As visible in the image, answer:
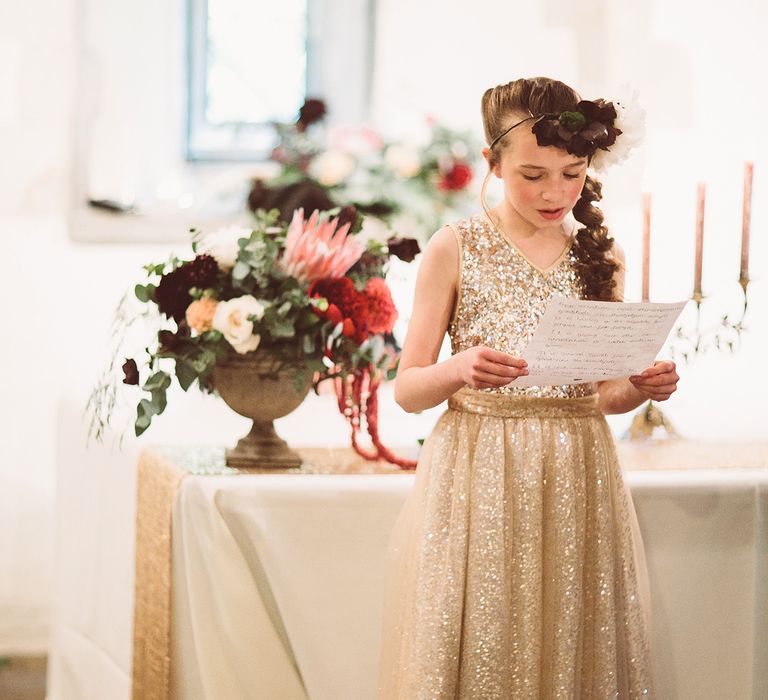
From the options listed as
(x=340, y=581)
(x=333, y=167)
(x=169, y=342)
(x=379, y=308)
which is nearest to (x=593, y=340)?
(x=379, y=308)

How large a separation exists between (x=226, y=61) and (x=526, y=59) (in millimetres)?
1129

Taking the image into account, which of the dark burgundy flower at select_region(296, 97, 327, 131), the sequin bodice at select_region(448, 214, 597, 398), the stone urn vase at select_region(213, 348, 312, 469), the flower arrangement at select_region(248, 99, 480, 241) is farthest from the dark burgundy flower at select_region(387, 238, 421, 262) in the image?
the dark burgundy flower at select_region(296, 97, 327, 131)

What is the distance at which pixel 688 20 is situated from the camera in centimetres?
369

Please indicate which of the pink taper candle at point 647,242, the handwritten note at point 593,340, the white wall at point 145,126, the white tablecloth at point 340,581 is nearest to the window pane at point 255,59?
the white wall at point 145,126

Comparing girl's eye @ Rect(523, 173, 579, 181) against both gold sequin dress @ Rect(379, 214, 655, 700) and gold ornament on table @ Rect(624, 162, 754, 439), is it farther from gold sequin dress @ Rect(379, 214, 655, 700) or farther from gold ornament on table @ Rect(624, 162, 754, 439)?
gold ornament on table @ Rect(624, 162, 754, 439)

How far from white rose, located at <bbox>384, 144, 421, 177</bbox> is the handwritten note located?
2.33 metres

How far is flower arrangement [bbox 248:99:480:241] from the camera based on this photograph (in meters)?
3.83

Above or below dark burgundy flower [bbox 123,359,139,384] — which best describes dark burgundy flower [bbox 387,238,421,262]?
above

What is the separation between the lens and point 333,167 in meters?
3.81

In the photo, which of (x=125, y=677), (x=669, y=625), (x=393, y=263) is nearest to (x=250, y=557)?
(x=125, y=677)

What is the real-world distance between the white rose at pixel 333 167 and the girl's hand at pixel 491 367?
7.71 feet

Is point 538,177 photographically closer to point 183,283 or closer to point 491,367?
point 491,367

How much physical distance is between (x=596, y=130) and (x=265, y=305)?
68 cm

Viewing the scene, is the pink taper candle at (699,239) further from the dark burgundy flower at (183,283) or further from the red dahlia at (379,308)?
the dark burgundy flower at (183,283)
